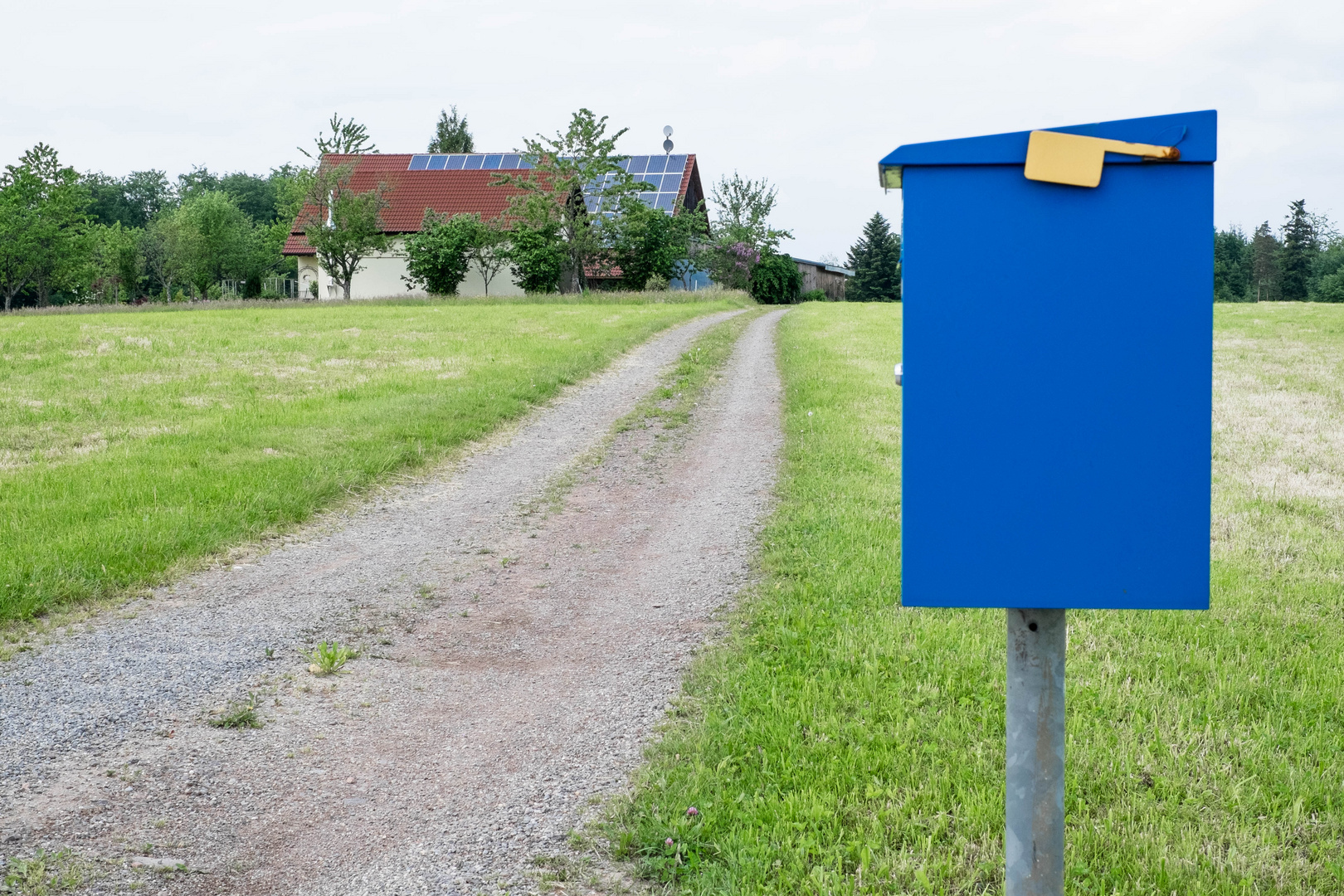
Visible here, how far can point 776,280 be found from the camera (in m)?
50.2

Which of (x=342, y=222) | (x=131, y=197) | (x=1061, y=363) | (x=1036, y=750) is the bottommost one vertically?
(x=1036, y=750)

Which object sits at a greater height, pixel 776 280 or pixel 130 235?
pixel 130 235

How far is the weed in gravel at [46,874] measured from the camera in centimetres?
304

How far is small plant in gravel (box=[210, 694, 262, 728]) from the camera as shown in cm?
428

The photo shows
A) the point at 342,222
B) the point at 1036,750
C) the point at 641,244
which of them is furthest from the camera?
the point at 342,222

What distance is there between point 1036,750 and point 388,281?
42.9 metres

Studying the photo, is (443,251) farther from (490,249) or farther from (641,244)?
(641,244)

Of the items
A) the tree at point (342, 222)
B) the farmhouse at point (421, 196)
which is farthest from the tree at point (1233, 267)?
the tree at point (342, 222)

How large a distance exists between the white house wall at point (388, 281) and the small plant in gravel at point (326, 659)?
3629 cm

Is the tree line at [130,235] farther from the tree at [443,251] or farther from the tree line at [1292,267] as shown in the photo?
the tree line at [1292,267]

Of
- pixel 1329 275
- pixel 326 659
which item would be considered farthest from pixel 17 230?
pixel 1329 275

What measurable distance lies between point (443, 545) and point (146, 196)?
368ft

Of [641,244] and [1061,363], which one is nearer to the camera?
[1061,363]

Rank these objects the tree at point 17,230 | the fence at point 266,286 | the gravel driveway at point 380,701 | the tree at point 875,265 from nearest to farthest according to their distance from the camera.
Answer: the gravel driveway at point 380,701
the tree at point 17,230
the fence at point 266,286
the tree at point 875,265
